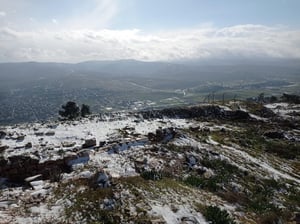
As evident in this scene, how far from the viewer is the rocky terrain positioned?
812 inches

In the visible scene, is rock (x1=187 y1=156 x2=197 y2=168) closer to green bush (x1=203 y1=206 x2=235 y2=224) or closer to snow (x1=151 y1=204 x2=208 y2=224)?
green bush (x1=203 y1=206 x2=235 y2=224)

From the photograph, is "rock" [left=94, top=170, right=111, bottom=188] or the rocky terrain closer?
the rocky terrain

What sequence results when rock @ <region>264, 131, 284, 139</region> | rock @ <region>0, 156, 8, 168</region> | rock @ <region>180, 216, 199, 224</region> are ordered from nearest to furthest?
rock @ <region>180, 216, 199, 224</region> → rock @ <region>0, 156, 8, 168</region> → rock @ <region>264, 131, 284, 139</region>

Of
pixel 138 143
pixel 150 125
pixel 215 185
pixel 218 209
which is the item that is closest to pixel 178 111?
pixel 150 125

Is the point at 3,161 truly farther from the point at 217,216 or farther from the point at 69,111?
the point at 69,111

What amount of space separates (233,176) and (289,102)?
278 feet

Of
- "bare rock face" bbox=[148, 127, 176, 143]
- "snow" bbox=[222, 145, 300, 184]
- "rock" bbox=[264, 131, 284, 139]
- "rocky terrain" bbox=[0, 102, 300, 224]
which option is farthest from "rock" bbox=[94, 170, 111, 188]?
"rock" bbox=[264, 131, 284, 139]

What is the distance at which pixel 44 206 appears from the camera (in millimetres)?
20578

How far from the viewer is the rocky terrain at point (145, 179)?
2062cm

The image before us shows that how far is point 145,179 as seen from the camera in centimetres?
2512

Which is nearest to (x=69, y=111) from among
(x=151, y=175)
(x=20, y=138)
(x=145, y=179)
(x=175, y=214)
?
(x=20, y=138)

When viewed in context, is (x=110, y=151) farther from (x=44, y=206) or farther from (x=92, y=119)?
(x=92, y=119)

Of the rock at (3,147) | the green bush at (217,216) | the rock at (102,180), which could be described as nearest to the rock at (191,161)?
the green bush at (217,216)

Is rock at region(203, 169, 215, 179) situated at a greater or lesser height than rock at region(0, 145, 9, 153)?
lesser
